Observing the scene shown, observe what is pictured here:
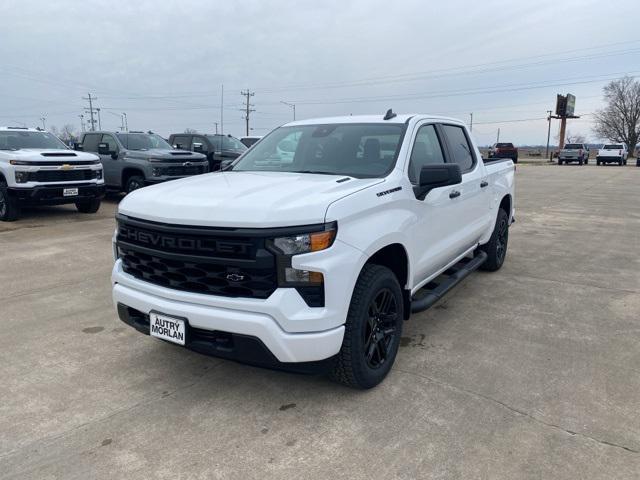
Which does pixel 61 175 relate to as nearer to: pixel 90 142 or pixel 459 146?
pixel 90 142

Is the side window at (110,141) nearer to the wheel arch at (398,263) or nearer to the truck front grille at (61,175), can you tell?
the truck front grille at (61,175)

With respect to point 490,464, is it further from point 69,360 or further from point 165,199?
point 69,360

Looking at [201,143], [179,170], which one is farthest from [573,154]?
[179,170]

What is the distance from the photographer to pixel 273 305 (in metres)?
2.72

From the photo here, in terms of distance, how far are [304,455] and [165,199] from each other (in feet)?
5.71

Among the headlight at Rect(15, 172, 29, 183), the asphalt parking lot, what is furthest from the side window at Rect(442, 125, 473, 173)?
the headlight at Rect(15, 172, 29, 183)

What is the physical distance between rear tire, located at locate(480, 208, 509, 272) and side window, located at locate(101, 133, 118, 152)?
31.5ft

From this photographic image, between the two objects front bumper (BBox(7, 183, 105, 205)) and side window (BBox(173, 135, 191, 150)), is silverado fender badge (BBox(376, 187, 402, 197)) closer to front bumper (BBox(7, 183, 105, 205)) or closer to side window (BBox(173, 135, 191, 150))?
front bumper (BBox(7, 183, 105, 205))

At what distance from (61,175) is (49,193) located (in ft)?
1.40

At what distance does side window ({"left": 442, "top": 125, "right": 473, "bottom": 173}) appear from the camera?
4.82 meters

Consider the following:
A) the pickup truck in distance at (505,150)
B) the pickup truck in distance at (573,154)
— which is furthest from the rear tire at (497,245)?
the pickup truck in distance at (573,154)

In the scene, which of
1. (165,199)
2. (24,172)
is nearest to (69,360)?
(165,199)

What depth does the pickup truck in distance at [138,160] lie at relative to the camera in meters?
11.5

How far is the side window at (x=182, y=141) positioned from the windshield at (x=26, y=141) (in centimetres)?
450
